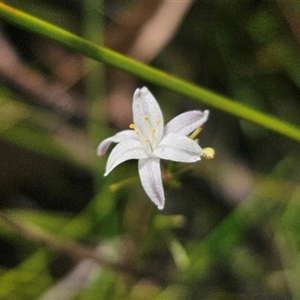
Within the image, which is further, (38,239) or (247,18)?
(247,18)

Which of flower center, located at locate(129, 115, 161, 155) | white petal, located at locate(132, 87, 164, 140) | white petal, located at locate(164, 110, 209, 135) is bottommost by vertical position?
flower center, located at locate(129, 115, 161, 155)

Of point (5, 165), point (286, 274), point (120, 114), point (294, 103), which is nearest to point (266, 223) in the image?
point (286, 274)

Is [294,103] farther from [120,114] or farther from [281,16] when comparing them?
[120,114]

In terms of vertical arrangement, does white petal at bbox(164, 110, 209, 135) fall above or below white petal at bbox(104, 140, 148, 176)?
above
